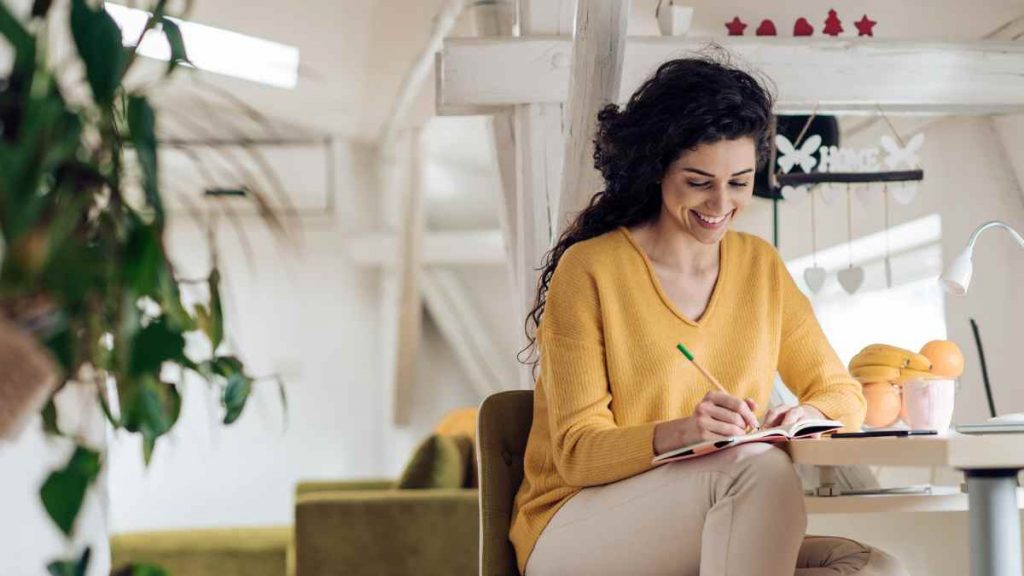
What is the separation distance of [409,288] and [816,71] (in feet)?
13.4

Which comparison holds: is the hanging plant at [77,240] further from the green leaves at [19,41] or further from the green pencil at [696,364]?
the green pencil at [696,364]

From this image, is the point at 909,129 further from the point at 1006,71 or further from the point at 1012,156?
the point at 1006,71

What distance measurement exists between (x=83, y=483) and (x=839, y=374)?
1.59 meters

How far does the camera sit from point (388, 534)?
14.5ft

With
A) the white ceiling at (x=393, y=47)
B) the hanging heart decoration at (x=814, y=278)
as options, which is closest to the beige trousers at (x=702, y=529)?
the white ceiling at (x=393, y=47)

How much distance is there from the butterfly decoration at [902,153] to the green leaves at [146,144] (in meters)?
3.22

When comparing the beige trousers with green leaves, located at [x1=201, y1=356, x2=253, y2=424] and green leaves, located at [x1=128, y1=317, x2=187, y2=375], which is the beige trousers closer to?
green leaves, located at [x1=201, y1=356, x2=253, y2=424]

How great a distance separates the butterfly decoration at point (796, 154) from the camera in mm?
3750

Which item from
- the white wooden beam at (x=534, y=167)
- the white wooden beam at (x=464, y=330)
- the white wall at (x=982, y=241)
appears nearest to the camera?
the white wooden beam at (x=534, y=167)

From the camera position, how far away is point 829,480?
8.26ft

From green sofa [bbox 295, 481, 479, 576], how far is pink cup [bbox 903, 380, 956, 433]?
7.38 feet

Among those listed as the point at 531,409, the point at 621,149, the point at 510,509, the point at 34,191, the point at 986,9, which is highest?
the point at 986,9

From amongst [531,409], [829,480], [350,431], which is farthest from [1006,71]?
[350,431]

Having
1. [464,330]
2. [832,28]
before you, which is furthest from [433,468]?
[464,330]
